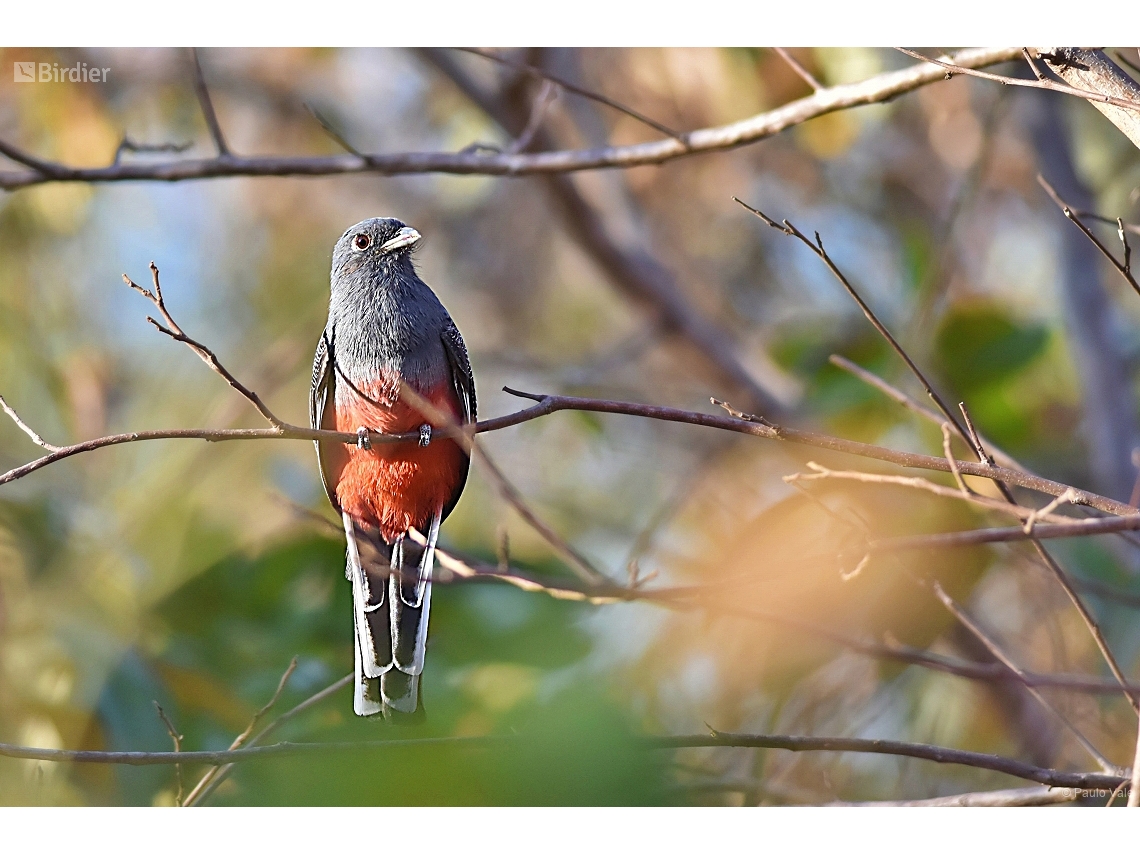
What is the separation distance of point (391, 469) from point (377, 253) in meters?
0.58

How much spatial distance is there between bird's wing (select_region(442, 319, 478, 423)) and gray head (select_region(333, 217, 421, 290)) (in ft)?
0.68

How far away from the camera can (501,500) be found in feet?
9.57

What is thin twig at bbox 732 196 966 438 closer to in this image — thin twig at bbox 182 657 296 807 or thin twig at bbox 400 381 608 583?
thin twig at bbox 400 381 608 583

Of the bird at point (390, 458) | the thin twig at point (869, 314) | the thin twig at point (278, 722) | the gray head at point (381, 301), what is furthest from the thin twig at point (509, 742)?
the gray head at point (381, 301)

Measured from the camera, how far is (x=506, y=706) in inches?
102

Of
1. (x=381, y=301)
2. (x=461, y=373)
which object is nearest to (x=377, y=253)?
(x=381, y=301)

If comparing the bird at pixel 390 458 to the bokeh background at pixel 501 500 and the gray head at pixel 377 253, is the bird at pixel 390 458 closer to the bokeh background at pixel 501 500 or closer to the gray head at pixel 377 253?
the gray head at pixel 377 253

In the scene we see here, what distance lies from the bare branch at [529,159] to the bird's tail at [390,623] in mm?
1067

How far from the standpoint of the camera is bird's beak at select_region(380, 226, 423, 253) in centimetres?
239

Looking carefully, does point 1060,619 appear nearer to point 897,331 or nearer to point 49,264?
point 897,331

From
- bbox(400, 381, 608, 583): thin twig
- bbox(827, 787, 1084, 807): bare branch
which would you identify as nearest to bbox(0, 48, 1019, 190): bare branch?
bbox(400, 381, 608, 583): thin twig

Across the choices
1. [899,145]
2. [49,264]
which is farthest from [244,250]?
[899,145]

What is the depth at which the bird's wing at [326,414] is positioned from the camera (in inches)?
85.7
